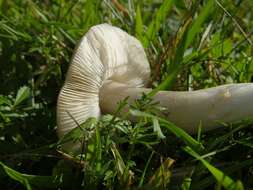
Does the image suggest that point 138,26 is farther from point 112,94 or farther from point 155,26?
point 112,94

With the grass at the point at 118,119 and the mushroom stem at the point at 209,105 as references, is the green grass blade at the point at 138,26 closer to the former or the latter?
the grass at the point at 118,119

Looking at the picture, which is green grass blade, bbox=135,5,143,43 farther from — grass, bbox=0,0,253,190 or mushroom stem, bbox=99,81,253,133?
mushroom stem, bbox=99,81,253,133

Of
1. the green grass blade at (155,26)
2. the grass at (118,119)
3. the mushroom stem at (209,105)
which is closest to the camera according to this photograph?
the grass at (118,119)

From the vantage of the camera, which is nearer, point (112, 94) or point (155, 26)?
point (112, 94)

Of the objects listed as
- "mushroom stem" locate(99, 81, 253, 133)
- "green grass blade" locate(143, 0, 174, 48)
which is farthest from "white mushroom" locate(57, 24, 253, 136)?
"green grass blade" locate(143, 0, 174, 48)

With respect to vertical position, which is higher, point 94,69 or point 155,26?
point 155,26

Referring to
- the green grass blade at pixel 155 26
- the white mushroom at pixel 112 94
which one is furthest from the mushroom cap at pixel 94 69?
the green grass blade at pixel 155 26

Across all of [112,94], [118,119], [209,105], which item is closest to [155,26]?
[112,94]
